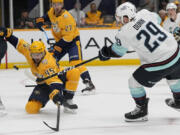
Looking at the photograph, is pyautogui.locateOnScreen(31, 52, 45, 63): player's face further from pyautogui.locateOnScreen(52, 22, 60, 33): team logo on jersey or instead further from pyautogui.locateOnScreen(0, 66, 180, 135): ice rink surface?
pyautogui.locateOnScreen(52, 22, 60, 33): team logo on jersey

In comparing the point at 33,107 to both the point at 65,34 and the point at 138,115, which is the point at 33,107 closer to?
the point at 138,115

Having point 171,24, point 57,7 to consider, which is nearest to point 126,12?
point 57,7

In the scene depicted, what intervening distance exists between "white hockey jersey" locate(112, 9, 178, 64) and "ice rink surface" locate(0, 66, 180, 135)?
20.4 inches

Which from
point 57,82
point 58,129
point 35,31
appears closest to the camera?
point 58,129

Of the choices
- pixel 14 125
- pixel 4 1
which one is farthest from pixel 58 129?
pixel 4 1

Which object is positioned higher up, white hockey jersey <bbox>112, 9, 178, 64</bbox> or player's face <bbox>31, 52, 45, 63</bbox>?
white hockey jersey <bbox>112, 9, 178, 64</bbox>

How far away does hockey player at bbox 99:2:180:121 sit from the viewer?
3.65 meters

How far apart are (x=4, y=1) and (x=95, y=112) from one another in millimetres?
5166

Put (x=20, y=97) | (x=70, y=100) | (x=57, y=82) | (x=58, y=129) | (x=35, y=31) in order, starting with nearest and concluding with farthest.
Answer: (x=58, y=129)
(x=57, y=82)
(x=70, y=100)
(x=20, y=97)
(x=35, y=31)

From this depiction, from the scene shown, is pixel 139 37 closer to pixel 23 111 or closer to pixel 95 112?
pixel 95 112

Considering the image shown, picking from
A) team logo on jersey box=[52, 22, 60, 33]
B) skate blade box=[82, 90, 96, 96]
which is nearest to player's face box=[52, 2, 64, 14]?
team logo on jersey box=[52, 22, 60, 33]

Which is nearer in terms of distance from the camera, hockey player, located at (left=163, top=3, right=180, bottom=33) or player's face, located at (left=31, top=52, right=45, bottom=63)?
player's face, located at (left=31, top=52, right=45, bottom=63)

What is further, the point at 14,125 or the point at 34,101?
the point at 34,101

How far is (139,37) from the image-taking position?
3.64m
